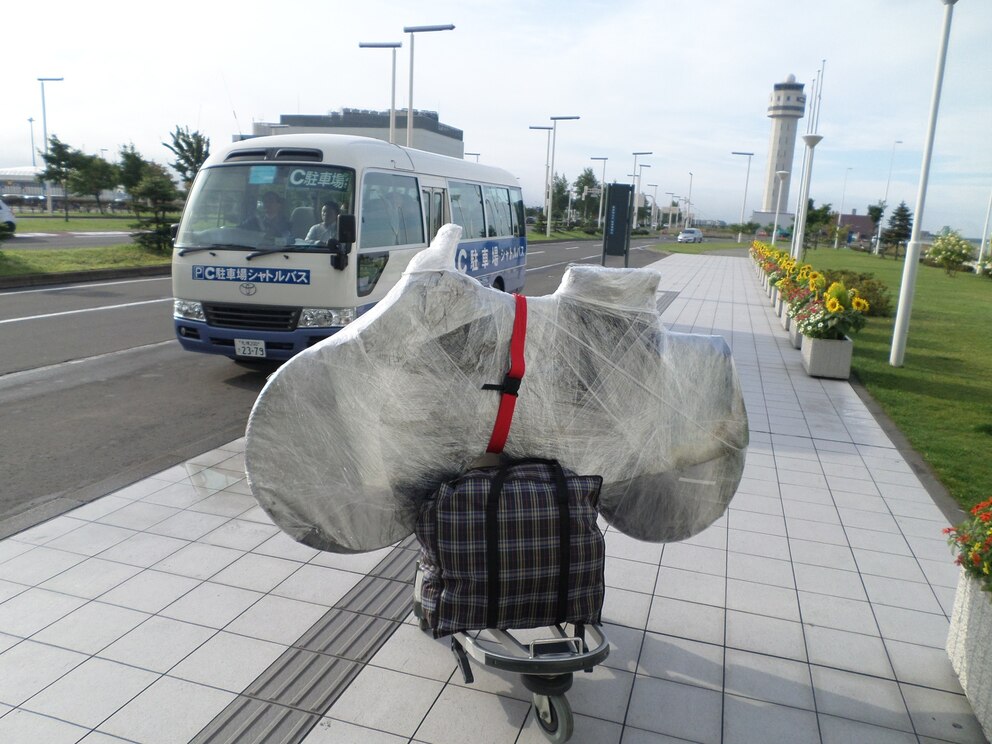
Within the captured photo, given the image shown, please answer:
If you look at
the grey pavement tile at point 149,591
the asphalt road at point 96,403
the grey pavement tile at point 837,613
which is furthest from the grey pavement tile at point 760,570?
the asphalt road at point 96,403

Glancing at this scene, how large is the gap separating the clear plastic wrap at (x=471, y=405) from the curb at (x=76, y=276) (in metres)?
17.0

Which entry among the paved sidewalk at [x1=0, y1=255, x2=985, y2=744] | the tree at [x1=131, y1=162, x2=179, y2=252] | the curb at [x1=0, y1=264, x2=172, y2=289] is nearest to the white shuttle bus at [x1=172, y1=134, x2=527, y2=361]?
the paved sidewalk at [x1=0, y1=255, x2=985, y2=744]

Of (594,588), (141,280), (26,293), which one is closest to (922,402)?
(594,588)

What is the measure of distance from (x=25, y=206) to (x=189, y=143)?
44.4m

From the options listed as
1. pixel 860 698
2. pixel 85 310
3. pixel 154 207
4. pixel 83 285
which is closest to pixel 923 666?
pixel 860 698

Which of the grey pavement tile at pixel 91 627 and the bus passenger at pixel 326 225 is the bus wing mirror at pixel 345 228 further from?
the grey pavement tile at pixel 91 627

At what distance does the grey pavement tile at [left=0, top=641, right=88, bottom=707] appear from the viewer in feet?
10.5

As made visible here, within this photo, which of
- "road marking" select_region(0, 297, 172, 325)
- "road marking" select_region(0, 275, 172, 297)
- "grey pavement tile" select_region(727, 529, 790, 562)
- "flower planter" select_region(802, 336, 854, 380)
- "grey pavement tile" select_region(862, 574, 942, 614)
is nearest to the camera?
"grey pavement tile" select_region(862, 574, 942, 614)

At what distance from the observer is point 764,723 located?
316 cm

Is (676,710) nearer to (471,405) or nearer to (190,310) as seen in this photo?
(471,405)

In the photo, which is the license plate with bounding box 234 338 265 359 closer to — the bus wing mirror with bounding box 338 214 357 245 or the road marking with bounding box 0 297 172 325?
the bus wing mirror with bounding box 338 214 357 245

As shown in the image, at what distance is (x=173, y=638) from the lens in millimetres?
3619

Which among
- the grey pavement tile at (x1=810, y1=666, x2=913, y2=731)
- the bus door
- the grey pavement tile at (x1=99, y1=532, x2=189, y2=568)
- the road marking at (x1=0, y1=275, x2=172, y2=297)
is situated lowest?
the grey pavement tile at (x1=99, y1=532, x2=189, y2=568)

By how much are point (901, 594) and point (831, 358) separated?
6.44 meters
